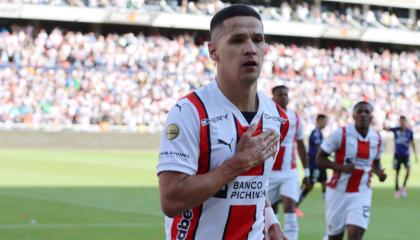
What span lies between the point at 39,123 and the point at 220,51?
116 feet

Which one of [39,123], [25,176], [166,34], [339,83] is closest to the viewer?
[25,176]

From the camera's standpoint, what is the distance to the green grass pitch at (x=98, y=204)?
50.5ft

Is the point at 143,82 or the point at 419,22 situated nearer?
the point at 143,82

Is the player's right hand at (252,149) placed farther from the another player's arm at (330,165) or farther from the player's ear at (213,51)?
the another player's arm at (330,165)

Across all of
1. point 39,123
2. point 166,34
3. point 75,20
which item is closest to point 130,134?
point 39,123

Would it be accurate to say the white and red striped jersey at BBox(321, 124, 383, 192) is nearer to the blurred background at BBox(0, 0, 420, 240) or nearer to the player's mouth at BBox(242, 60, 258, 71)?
the blurred background at BBox(0, 0, 420, 240)

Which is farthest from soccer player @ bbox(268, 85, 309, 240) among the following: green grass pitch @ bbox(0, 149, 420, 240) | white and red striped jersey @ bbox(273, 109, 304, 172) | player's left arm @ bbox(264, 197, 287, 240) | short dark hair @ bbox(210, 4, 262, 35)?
short dark hair @ bbox(210, 4, 262, 35)

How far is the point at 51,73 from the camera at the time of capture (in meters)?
42.2

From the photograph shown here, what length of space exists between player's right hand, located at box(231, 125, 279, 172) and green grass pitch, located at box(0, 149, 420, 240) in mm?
9822

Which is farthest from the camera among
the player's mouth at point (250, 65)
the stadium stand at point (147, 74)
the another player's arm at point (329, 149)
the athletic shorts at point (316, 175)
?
the stadium stand at point (147, 74)

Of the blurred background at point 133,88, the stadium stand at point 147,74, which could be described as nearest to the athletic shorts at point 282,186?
the blurred background at point 133,88

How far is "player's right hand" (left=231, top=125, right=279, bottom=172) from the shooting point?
189 inches

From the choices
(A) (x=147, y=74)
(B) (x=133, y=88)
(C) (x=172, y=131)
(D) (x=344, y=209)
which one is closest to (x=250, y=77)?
(C) (x=172, y=131)

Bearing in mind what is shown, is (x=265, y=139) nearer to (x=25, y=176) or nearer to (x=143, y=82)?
(x=25, y=176)
